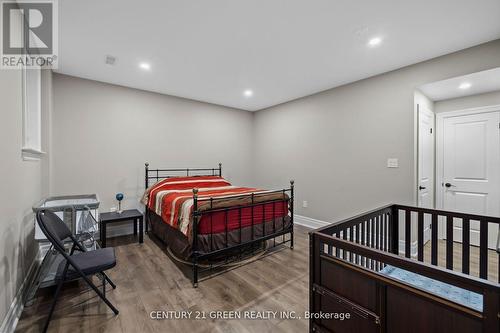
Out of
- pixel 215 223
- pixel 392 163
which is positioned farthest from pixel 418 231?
pixel 215 223

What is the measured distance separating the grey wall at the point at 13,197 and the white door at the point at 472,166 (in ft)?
16.6

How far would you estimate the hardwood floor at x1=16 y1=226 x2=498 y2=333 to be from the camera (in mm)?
1711

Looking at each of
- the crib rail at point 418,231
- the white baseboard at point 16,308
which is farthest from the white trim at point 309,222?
the white baseboard at point 16,308

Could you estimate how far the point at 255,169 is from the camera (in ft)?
18.1

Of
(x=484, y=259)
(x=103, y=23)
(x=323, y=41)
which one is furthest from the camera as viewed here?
(x=323, y=41)

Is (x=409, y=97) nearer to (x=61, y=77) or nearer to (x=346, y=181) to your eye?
(x=346, y=181)

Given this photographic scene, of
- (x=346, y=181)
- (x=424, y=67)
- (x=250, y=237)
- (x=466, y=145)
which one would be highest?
(x=424, y=67)

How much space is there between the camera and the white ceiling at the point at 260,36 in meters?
1.91

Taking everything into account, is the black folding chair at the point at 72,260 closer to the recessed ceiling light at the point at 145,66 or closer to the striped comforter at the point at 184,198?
the striped comforter at the point at 184,198

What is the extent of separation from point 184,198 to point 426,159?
347cm


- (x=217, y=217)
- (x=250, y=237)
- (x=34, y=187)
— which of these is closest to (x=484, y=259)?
(x=250, y=237)

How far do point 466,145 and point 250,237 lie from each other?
338 centimetres

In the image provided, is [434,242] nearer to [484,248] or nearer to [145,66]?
[484,248]

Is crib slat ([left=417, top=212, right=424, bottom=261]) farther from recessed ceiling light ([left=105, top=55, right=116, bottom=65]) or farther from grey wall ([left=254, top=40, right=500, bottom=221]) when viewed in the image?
recessed ceiling light ([left=105, top=55, right=116, bottom=65])
